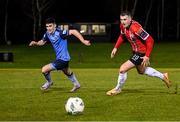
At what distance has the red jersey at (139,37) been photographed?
1454 centimetres

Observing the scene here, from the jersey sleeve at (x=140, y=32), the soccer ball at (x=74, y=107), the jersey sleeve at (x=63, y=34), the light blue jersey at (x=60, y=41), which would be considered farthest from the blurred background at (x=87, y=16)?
the soccer ball at (x=74, y=107)

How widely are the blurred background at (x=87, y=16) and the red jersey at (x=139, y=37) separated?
189 feet

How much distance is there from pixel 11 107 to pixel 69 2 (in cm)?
7009

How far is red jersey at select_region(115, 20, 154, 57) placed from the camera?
14.5 metres

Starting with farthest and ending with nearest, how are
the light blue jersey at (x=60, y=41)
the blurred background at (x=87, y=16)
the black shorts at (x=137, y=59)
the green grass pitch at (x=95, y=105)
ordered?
the blurred background at (x=87, y=16) < the light blue jersey at (x=60, y=41) < the black shorts at (x=137, y=59) < the green grass pitch at (x=95, y=105)

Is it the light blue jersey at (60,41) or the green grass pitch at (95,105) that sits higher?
the light blue jersey at (60,41)

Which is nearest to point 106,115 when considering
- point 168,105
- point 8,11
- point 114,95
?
point 168,105

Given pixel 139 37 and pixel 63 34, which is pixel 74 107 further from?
pixel 63 34

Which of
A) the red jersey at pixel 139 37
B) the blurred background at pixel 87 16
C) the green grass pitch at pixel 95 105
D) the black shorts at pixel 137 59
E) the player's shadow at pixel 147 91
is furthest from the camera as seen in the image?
the blurred background at pixel 87 16

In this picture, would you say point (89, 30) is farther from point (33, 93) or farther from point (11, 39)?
point (33, 93)

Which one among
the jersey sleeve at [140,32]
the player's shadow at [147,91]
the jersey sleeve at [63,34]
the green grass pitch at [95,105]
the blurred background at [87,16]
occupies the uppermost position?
the jersey sleeve at [140,32]

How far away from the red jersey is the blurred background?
57.7 metres

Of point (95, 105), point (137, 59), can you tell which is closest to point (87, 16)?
point (137, 59)

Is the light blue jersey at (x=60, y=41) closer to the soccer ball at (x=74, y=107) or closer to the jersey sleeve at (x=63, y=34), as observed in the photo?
the jersey sleeve at (x=63, y=34)
